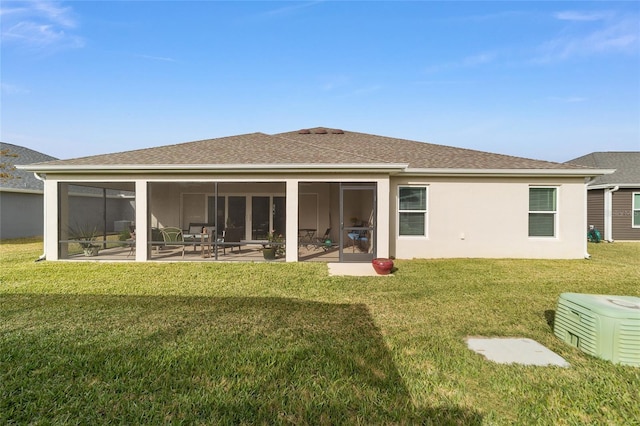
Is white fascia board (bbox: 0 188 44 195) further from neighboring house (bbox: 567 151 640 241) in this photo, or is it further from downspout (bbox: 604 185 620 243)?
downspout (bbox: 604 185 620 243)

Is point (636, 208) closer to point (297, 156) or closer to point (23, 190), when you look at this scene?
point (297, 156)

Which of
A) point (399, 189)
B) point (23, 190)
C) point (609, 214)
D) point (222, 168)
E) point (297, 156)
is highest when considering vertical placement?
point (297, 156)

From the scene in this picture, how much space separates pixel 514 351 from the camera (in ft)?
13.4

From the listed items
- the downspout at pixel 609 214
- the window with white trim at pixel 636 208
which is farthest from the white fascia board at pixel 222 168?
the window with white trim at pixel 636 208

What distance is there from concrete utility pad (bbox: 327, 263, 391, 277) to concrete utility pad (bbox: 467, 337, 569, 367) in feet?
13.8

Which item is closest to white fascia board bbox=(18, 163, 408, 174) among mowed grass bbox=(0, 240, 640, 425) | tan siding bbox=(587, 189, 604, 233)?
mowed grass bbox=(0, 240, 640, 425)

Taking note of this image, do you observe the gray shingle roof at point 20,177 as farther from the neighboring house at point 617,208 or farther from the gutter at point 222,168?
the neighboring house at point 617,208

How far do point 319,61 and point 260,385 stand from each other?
14.2 meters

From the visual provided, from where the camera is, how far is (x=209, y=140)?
14.2 meters

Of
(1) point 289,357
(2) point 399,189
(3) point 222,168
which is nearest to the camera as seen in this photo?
(1) point 289,357

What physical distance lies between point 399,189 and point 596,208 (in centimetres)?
1332

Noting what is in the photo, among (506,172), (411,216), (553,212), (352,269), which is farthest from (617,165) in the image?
(352,269)

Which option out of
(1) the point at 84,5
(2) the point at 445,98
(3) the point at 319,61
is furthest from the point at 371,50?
(1) the point at 84,5

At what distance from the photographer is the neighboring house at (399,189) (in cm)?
1002
